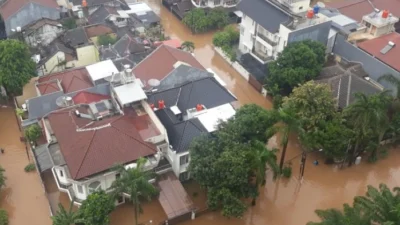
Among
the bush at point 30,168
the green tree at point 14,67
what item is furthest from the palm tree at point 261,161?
the green tree at point 14,67

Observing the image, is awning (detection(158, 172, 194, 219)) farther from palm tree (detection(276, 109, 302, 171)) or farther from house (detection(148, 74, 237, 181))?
palm tree (detection(276, 109, 302, 171))

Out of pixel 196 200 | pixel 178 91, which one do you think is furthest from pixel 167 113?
pixel 196 200

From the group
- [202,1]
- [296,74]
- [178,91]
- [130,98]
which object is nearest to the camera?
[130,98]

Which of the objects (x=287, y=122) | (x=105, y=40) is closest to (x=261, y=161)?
(x=287, y=122)

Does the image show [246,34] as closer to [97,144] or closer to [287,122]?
[287,122]

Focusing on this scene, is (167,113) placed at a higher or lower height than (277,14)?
lower

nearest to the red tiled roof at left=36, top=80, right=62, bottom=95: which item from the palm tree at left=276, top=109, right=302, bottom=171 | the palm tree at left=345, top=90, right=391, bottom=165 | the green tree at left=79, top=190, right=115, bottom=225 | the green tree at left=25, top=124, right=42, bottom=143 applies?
the green tree at left=25, top=124, right=42, bottom=143

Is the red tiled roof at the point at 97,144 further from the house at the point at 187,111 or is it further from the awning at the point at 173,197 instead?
the awning at the point at 173,197

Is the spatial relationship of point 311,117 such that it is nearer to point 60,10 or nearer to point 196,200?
point 196,200
